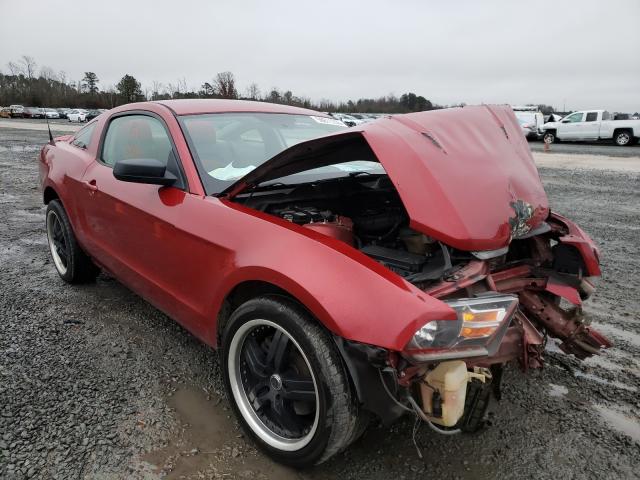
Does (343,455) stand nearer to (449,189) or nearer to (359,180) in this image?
(449,189)

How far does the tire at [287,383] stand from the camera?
5.82 feet

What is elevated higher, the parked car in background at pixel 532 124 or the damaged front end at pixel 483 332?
the parked car in background at pixel 532 124

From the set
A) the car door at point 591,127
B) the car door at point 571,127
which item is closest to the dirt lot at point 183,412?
the car door at point 591,127

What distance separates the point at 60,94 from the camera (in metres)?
72.8

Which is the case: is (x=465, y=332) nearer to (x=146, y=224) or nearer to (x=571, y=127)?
(x=146, y=224)

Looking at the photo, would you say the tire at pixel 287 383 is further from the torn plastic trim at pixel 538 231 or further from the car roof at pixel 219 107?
the car roof at pixel 219 107

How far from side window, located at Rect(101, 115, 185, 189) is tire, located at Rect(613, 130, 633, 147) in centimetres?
2322

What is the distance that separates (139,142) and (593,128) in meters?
23.6

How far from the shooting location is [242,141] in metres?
3.00

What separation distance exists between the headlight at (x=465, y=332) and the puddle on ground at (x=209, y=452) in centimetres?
86

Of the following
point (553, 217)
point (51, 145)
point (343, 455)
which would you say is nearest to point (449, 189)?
point (553, 217)

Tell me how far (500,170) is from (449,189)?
44 cm

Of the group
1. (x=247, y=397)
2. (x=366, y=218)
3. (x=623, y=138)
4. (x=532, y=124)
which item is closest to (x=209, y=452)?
(x=247, y=397)

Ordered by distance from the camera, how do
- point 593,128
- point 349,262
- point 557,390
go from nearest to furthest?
point 349,262 < point 557,390 < point 593,128
